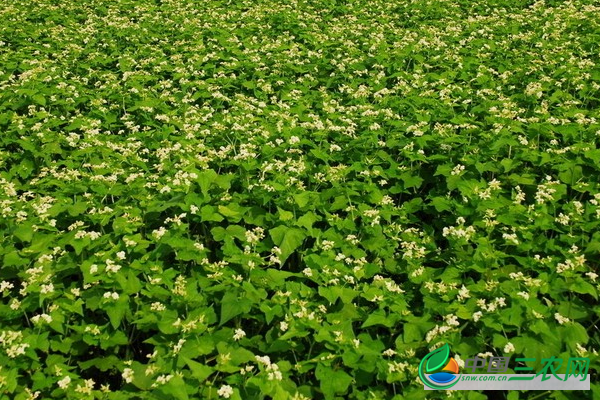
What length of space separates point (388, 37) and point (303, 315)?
9449 mm

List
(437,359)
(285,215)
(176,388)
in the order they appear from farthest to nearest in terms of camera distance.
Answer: (285,215), (437,359), (176,388)

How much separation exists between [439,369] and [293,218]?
2.26m

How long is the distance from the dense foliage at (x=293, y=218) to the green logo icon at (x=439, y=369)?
0.10m

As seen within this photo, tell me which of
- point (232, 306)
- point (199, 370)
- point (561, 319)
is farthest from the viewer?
point (232, 306)

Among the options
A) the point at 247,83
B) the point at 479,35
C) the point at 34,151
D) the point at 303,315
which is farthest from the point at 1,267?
the point at 479,35

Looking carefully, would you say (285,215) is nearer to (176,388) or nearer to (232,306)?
(232,306)

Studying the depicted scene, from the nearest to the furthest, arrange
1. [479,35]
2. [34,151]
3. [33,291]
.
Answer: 1. [33,291]
2. [34,151]
3. [479,35]

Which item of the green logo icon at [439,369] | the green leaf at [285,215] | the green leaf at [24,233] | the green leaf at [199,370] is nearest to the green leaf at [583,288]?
the green logo icon at [439,369]

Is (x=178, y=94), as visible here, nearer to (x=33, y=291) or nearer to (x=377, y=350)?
(x=33, y=291)

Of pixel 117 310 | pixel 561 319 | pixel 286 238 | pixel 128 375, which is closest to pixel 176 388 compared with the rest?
pixel 128 375

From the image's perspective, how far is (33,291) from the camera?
4258 mm

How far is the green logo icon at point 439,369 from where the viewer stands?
11.9 feet

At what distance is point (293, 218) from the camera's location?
5.28 meters

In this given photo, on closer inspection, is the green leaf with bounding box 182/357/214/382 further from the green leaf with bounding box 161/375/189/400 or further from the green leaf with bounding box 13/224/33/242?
the green leaf with bounding box 13/224/33/242
